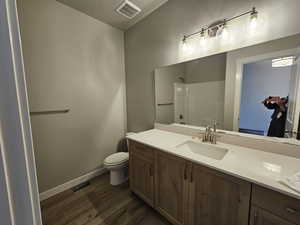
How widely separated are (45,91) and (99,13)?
1340 mm

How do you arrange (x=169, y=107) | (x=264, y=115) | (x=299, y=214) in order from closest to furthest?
(x=299, y=214) → (x=264, y=115) → (x=169, y=107)

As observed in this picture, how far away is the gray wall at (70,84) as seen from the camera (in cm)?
158

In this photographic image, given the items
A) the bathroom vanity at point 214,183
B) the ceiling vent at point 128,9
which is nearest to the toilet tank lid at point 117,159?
the bathroom vanity at point 214,183

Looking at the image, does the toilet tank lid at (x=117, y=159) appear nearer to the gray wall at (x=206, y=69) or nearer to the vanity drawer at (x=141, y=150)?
the vanity drawer at (x=141, y=150)

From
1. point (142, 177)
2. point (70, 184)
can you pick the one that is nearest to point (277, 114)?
point (142, 177)

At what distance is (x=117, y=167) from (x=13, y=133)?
1.78 m

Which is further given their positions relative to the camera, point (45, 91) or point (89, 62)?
point (89, 62)

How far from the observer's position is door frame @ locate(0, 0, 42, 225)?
0.91ft

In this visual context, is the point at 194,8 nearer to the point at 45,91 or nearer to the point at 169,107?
the point at 169,107

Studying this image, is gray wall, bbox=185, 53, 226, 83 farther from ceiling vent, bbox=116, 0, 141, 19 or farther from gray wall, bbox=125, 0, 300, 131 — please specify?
ceiling vent, bbox=116, 0, 141, 19

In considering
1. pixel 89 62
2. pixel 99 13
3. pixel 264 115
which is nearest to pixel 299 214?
pixel 264 115

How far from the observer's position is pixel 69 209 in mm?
1571

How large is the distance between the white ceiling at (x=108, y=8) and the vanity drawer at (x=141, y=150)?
1.83 m

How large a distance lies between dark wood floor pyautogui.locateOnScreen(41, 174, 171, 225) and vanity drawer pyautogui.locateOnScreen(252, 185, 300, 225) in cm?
100
